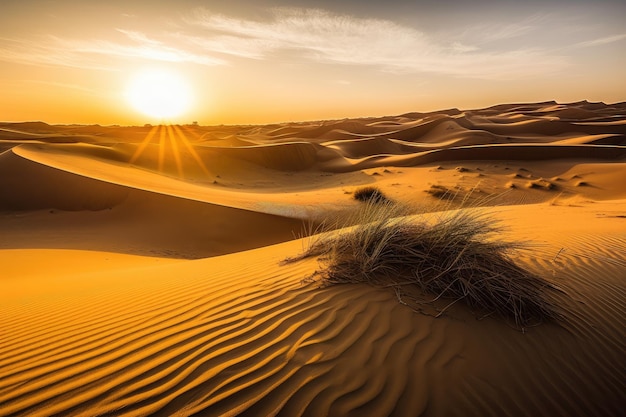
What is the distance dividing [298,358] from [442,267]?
1.74 m

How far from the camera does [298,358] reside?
236cm

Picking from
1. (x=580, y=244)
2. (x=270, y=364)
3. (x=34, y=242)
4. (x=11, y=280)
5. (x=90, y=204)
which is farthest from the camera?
(x=90, y=204)

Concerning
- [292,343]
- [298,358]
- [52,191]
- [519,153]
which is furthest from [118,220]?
[519,153]

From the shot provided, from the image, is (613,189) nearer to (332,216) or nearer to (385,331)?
(332,216)

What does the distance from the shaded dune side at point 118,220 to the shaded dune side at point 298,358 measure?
569cm

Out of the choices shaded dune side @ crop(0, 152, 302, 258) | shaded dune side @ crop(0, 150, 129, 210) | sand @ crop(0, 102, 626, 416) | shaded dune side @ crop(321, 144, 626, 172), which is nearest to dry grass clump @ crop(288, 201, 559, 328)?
sand @ crop(0, 102, 626, 416)

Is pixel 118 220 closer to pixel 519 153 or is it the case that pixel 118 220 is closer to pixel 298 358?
pixel 298 358

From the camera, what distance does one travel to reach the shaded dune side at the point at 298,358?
207cm

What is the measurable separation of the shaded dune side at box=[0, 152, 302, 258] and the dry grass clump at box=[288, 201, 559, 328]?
20.1ft

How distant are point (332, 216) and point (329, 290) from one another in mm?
8842

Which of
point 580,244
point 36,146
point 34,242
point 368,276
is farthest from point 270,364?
point 36,146

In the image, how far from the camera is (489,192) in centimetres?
1574

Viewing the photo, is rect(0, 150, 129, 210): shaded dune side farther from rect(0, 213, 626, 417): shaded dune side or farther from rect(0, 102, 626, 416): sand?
rect(0, 213, 626, 417): shaded dune side

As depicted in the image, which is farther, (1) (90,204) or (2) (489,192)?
(2) (489,192)
